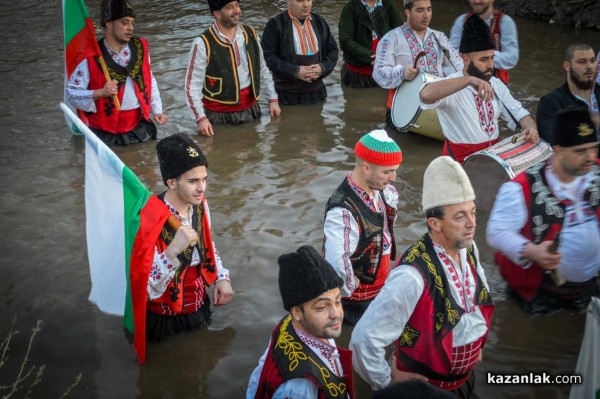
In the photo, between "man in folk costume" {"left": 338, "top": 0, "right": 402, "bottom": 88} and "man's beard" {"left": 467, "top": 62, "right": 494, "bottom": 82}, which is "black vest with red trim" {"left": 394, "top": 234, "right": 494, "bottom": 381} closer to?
"man's beard" {"left": 467, "top": 62, "right": 494, "bottom": 82}

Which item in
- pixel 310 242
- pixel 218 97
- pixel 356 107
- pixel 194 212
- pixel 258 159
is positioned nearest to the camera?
pixel 194 212

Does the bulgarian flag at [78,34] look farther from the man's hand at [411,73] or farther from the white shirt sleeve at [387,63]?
the man's hand at [411,73]

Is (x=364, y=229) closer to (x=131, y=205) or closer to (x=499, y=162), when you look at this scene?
(x=131, y=205)

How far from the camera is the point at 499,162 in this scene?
610 centimetres

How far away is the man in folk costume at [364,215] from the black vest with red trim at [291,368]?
109 centimetres

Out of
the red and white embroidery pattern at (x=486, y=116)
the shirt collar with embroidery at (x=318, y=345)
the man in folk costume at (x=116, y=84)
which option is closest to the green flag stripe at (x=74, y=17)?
the man in folk costume at (x=116, y=84)

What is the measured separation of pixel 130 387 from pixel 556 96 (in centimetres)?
422

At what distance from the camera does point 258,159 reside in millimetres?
8195

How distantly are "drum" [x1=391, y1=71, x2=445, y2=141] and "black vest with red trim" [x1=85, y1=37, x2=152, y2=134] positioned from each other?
105 inches

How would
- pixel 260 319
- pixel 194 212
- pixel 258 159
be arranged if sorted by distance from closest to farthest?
pixel 194 212
pixel 260 319
pixel 258 159

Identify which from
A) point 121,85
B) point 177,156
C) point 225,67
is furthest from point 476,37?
point 121,85

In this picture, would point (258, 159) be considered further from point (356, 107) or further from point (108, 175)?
point (108, 175)

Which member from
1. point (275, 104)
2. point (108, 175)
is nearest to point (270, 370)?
point (108, 175)

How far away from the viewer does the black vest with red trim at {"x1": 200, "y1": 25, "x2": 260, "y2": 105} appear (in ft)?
27.8
